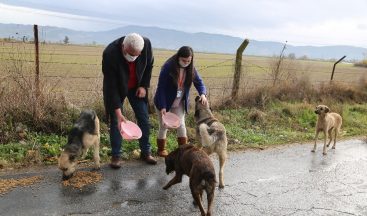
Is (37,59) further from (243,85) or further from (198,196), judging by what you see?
(243,85)

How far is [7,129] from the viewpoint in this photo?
736cm

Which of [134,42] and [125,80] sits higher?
[134,42]

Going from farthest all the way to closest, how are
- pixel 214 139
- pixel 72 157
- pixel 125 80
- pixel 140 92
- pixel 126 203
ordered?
1. pixel 140 92
2. pixel 125 80
3. pixel 214 139
4. pixel 72 157
5. pixel 126 203

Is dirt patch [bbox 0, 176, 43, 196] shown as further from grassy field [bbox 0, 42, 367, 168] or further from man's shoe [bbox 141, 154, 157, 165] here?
man's shoe [bbox 141, 154, 157, 165]

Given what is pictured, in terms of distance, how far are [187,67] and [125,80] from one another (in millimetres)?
1040

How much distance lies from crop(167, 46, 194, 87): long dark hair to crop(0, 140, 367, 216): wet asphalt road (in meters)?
1.59

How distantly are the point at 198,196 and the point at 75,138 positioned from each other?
2.14m

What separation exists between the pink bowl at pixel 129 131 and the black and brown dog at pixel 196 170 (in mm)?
668

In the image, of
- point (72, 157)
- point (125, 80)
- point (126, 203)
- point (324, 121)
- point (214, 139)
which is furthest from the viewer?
point (324, 121)

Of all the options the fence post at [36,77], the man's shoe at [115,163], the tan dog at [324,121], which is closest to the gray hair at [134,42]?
the man's shoe at [115,163]

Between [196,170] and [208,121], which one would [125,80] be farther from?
[196,170]

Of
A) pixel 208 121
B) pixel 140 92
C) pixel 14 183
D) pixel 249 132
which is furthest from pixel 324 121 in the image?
pixel 14 183

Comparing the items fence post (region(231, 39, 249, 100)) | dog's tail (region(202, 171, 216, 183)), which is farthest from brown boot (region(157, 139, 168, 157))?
fence post (region(231, 39, 249, 100))

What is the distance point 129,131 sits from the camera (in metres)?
6.05
